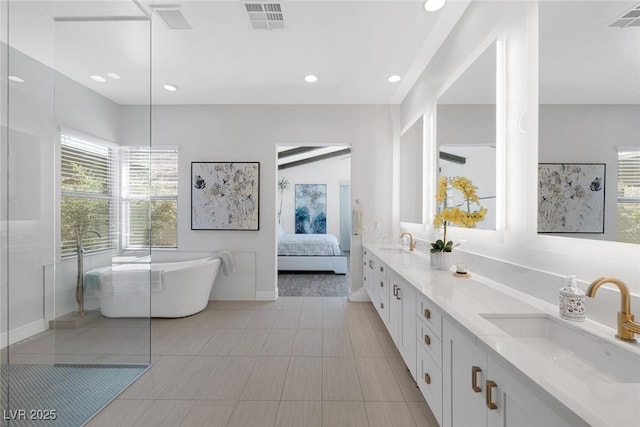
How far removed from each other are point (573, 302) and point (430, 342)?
671mm

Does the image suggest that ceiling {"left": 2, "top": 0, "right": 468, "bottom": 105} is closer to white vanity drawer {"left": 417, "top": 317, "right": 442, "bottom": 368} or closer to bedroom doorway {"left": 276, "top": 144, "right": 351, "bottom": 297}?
white vanity drawer {"left": 417, "top": 317, "right": 442, "bottom": 368}

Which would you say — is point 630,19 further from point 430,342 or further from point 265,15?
point 265,15

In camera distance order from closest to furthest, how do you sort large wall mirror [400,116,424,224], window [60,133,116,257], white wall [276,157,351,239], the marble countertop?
1. the marble countertop
2. window [60,133,116,257]
3. large wall mirror [400,116,424,224]
4. white wall [276,157,351,239]

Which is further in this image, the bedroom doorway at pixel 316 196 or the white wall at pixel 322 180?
the white wall at pixel 322 180

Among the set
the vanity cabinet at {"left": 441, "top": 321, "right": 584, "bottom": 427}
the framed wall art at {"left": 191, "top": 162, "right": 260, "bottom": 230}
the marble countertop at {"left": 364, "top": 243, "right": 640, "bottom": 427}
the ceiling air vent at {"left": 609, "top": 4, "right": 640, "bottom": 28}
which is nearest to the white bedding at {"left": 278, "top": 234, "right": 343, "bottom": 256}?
the framed wall art at {"left": 191, "top": 162, "right": 260, "bottom": 230}

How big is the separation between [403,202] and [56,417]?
373cm

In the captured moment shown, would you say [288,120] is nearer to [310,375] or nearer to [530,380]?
[310,375]

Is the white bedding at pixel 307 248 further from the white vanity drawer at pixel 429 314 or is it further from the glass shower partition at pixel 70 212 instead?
the white vanity drawer at pixel 429 314

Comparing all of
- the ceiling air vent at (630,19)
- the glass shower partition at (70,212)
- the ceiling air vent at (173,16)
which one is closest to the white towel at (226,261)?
the glass shower partition at (70,212)

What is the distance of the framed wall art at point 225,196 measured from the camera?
409 cm

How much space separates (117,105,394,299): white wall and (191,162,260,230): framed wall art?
3.7 inches

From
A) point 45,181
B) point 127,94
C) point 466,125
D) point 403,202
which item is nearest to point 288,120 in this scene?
point 403,202

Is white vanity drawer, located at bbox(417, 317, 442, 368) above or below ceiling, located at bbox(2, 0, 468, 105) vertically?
below

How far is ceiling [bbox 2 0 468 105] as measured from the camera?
80.6 inches
